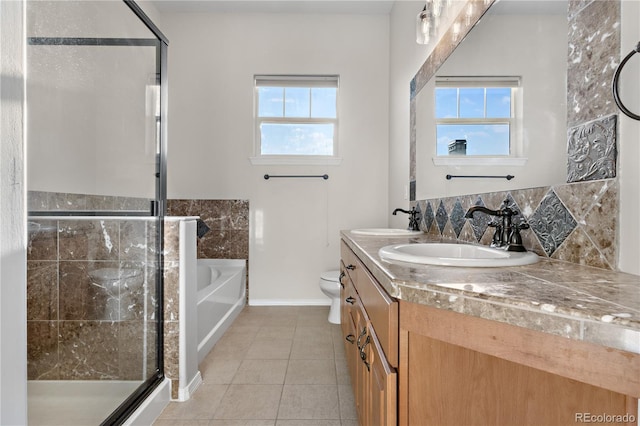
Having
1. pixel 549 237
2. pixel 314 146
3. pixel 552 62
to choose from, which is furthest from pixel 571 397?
pixel 314 146

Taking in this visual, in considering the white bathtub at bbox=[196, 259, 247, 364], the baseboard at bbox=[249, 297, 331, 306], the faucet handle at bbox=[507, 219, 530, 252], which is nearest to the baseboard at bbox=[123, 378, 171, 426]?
the white bathtub at bbox=[196, 259, 247, 364]

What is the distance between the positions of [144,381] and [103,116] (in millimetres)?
1298

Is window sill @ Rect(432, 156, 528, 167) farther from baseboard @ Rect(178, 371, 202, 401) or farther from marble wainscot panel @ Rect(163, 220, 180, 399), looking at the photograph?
baseboard @ Rect(178, 371, 202, 401)

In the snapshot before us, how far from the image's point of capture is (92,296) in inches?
56.6

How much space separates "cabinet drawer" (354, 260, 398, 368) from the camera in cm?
74

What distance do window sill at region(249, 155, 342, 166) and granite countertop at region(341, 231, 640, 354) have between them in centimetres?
237

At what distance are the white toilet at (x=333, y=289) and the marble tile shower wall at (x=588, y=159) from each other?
1.66 meters

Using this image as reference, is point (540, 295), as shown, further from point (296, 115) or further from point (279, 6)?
point (279, 6)

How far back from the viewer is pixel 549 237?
1.01m

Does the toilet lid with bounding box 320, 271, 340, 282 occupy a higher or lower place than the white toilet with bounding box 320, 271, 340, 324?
higher

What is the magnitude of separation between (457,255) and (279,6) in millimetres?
2910

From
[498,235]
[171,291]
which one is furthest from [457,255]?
[171,291]

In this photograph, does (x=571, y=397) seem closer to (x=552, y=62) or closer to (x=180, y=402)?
(x=552, y=62)

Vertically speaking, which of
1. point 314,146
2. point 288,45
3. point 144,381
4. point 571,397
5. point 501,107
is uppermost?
point 288,45
